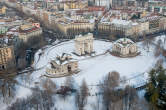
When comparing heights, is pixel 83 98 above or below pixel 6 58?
below

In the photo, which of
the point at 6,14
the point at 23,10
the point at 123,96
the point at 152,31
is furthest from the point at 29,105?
the point at 23,10

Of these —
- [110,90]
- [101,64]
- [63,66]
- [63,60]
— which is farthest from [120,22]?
[110,90]

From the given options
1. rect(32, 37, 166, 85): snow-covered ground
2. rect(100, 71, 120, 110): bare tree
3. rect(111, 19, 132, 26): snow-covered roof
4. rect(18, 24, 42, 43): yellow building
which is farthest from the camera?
rect(111, 19, 132, 26): snow-covered roof

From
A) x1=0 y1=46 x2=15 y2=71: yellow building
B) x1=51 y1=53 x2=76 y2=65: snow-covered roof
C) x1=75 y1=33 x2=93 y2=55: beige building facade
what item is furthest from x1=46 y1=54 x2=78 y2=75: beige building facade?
x1=0 y1=46 x2=15 y2=71: yellow building

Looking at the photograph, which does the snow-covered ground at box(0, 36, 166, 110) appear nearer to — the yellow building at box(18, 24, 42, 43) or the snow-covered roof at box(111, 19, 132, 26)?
the yellow building at box(18, 24, 42, 43)

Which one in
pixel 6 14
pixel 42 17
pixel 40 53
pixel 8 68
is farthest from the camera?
pixel 6 14

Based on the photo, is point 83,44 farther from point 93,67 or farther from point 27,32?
point 27,32

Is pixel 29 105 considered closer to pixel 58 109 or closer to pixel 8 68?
pixel 58 109

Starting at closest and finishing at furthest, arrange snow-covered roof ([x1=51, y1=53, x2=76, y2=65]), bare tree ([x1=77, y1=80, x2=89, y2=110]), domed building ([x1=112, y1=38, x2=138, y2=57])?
bare tree ([x1=77, y1=80, x2=89, y2=110]), snow-covered roof ([x1=51, y1=53, x2=76, y2=65]), domed building ([x1=112, y1=38, x2=138, y2=57])
